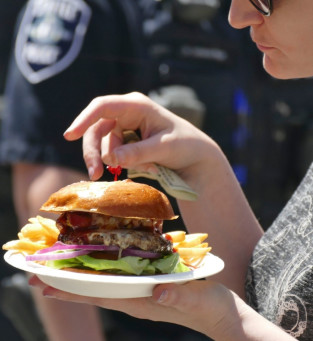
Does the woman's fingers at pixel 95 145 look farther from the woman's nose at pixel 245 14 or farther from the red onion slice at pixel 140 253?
the woman's nose at pixel 245 14

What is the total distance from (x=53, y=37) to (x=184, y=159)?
1253 millimetres

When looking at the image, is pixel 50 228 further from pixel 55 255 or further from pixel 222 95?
pixel 222 95

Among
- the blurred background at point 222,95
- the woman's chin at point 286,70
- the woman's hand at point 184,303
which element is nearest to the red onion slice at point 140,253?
the woman's hand at point 184,303

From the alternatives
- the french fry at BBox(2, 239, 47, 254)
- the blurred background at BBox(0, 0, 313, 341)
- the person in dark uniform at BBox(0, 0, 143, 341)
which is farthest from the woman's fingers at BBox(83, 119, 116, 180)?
the blurred background at BBox(0, 0, 313, 341)

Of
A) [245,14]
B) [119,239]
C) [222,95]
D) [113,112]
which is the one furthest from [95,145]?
[222,95]

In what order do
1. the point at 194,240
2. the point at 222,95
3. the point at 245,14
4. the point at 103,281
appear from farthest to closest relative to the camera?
the point at 222,95 < the point at 194,240 < the point at 245,14 < the point at 103,281

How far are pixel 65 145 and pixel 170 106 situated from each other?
20.9 inches

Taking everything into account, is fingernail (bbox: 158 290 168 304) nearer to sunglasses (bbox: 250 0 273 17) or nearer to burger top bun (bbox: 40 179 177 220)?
burger top bun (bbox: 40 179 177 220)

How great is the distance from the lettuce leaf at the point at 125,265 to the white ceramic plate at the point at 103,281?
5 cm

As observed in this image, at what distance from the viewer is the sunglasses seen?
2.04m

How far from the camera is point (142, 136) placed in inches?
95.7

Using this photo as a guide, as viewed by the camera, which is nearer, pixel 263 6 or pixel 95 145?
pixel 263 6

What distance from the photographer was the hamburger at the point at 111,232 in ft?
6.74

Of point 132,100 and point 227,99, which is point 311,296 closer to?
point 132,100
